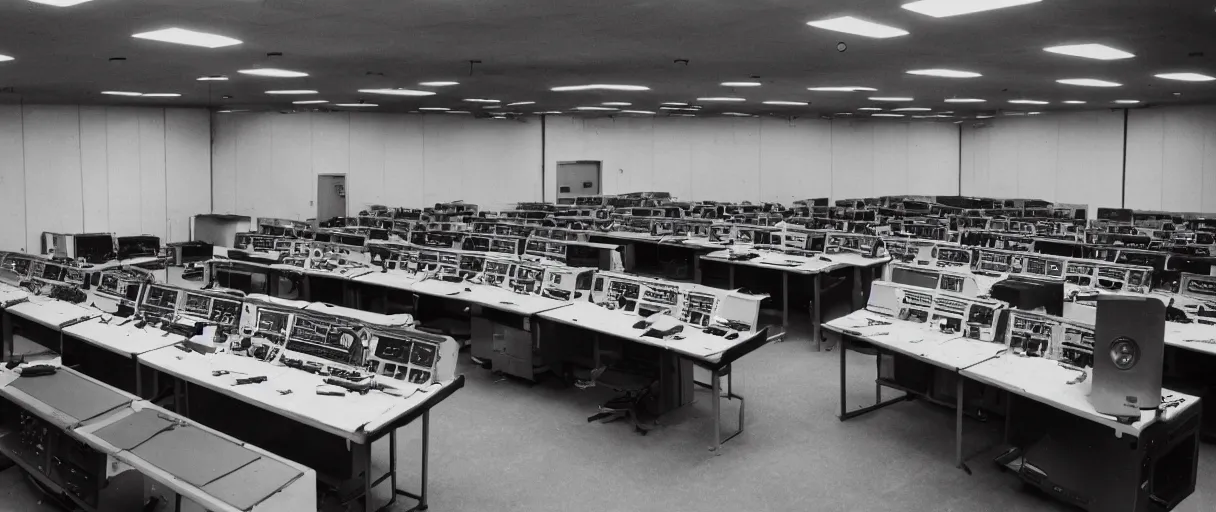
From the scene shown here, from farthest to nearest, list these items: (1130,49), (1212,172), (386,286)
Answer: (1212,172) < (386,286) < (1130,49)

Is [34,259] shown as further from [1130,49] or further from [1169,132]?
[1169,132]

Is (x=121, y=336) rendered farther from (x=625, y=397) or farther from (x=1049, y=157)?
(x=1049, y=157)

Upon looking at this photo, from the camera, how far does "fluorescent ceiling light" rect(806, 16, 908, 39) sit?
245 inches

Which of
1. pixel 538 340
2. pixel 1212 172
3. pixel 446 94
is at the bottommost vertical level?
pixel 538 340

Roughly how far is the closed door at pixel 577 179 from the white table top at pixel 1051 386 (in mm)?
17148

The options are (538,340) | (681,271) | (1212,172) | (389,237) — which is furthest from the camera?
(1212,172)

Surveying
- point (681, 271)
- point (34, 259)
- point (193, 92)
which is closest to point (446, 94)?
point (193, 92)

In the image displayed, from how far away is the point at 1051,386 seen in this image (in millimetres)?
4742

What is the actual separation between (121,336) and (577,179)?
1653 cm

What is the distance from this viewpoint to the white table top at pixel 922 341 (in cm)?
535

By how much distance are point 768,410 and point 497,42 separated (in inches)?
161

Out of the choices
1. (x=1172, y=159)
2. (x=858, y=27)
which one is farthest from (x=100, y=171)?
(x=1172, y=159)

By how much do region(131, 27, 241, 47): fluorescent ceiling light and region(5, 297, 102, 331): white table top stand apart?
2389mm

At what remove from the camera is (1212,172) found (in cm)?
1831
